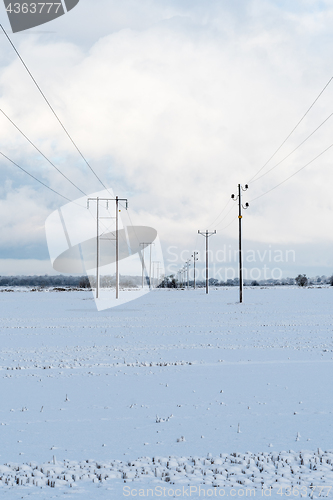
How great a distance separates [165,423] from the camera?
729cm

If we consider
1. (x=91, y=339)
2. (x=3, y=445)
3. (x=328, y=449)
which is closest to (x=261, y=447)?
(x=328, y=449)

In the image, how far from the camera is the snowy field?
5223 millimetres

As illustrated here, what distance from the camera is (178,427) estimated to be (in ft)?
23.3

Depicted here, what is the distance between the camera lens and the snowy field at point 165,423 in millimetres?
5223

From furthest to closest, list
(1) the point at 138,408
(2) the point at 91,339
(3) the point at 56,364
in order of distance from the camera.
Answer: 1. (2) the point at 91,339
2. (3) the point at 56,364
3. (1) the point at 138,408

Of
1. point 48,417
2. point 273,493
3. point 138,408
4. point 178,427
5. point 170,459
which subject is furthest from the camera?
point 138,408

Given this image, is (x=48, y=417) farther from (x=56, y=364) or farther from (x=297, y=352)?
(x=297, y=352)

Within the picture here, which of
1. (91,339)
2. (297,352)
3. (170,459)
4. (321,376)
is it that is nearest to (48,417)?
(170,459)

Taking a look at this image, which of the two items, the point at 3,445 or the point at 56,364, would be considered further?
the point at 56,364

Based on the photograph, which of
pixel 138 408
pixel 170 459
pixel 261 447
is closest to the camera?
pixel 170 459

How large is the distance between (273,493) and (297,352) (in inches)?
408

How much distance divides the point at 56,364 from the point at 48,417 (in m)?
5.32

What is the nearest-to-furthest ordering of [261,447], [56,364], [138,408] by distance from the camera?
[261,447], [138,408], [56,364]

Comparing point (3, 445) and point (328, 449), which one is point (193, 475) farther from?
point (3, 445)
